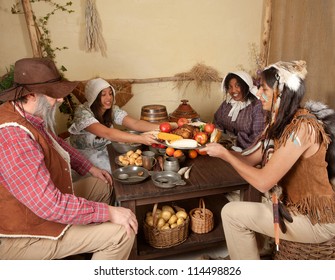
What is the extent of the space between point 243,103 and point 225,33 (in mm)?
1352

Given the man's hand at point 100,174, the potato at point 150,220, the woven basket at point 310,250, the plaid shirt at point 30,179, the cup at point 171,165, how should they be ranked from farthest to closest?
1. the man's hand at point 100,174
2. the potato at point 150,220
3. the cup at point 171,165
4. the woven basket at point 310,250
5. the plaid shirt at point 30,179

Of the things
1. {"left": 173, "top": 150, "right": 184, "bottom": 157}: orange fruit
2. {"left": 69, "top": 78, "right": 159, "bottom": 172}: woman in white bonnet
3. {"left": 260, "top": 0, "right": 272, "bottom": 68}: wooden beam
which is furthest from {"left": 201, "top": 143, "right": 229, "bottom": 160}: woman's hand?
{"left": 260, "top": 0, "right": 272, "bottom": 68}: wooden beam

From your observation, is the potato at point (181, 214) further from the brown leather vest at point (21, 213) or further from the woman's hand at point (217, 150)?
the brown leather vest at point (21, 213)

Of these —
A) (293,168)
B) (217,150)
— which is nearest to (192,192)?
(217,150)

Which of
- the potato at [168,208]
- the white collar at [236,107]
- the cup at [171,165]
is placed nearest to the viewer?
the cup at [171,165]

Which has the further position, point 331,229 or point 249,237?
point 249,237

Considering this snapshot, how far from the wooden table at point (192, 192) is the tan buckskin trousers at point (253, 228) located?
19 centimetres

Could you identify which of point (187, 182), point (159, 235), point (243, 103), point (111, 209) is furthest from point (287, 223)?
point (243, 103)

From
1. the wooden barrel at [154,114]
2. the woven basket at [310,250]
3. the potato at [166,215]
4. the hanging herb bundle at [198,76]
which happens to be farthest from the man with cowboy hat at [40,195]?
the hanging herb bundle at [198,76]

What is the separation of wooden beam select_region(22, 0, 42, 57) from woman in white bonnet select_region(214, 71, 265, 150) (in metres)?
2.23

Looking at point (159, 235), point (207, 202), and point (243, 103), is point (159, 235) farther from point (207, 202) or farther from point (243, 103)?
point (243, 103)

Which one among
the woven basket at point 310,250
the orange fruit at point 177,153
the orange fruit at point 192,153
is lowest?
the woven basket at point 310,250

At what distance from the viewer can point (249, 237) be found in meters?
1.96

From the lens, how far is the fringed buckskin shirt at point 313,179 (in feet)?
5.55
